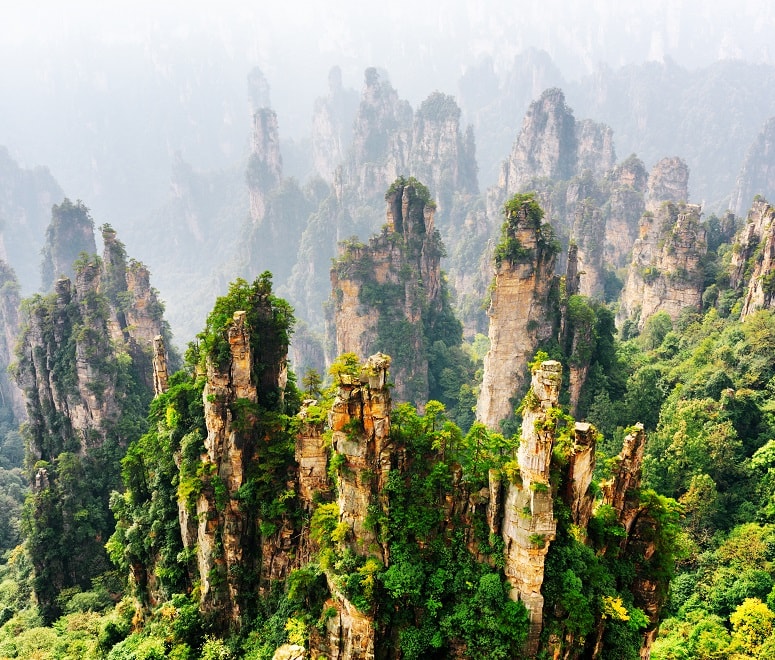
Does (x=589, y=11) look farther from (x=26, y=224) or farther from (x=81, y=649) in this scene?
(x=81, y=649)

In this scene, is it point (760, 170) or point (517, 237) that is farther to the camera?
point (760, 170)

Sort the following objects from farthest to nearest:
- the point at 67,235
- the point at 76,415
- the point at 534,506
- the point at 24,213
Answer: the point at 24,213 < the point at 67,235 < the point at 76,415 < the point at 534,506

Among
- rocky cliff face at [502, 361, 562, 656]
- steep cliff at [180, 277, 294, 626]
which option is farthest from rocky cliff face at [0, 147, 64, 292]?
rocky cliff face at [502, 361, 562, 656]

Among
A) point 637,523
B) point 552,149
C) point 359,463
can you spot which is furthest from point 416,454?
point 552,149

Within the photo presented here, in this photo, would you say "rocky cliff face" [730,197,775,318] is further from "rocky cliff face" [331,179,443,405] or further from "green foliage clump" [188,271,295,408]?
"green foliage clump" [188,271,295,408]

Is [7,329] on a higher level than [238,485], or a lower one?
higher

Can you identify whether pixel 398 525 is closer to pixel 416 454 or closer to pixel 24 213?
pixel 416 454
